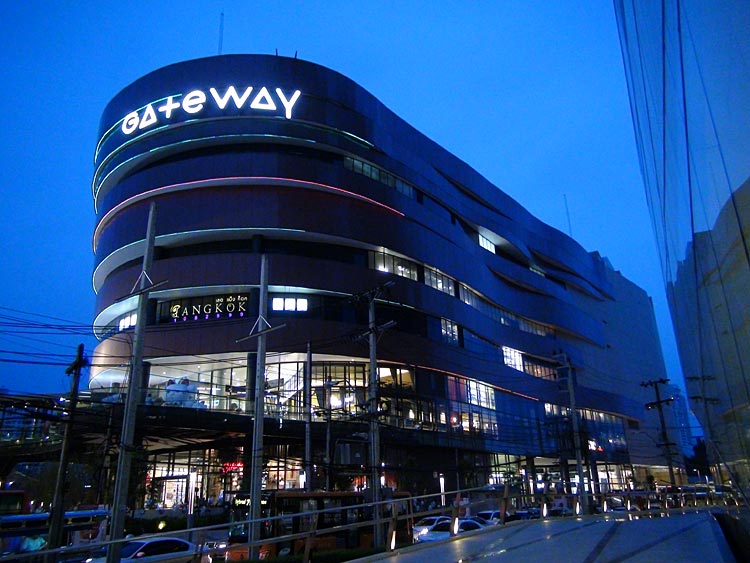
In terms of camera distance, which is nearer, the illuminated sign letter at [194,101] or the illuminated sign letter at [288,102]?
the illuminated sign letter at [194,101]

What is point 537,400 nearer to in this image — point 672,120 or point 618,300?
point 618,300

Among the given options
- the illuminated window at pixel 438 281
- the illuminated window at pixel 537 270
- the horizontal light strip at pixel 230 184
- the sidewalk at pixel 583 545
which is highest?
the illuminated window at pixel 537 270

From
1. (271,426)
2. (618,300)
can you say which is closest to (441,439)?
(271,426)

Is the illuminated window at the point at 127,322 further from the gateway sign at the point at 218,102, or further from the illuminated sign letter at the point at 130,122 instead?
the gateway sign at the point at 218,102

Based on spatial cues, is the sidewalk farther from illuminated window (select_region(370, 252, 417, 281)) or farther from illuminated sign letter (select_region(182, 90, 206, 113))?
illuminated sign letter (select_region(182, 90, 206, 113))

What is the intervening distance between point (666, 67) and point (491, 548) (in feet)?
30.9

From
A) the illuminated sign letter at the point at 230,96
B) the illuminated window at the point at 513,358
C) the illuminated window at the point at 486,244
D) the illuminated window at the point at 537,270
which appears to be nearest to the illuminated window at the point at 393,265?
the illuminated sign letter at the point at 230,96

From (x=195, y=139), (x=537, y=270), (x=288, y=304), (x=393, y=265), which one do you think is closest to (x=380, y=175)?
(x=393, y=265)

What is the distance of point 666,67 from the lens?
4.40 metres

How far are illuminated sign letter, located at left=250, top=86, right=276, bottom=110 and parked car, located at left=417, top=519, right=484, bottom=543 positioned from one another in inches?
1485

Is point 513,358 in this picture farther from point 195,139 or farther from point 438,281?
point 195,139

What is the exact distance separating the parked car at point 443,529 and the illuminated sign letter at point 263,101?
37.7 m

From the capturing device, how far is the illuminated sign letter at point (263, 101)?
171 ft

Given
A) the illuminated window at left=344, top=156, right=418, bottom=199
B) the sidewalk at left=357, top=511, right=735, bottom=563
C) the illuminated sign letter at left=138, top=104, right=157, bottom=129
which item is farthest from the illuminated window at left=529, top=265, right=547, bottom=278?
the sidewalk at left=357, top=511, right=735, bottom=563
